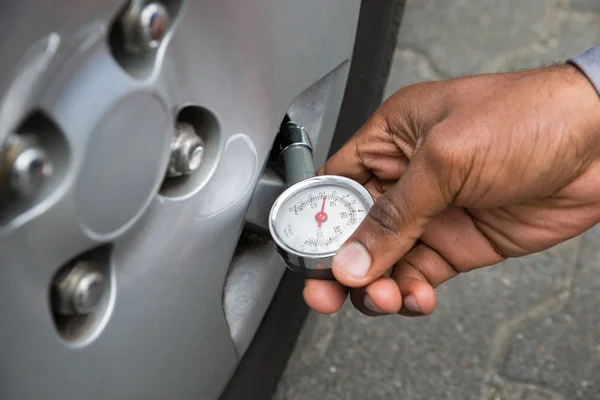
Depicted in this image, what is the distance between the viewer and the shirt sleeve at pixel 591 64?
1038 millimetres

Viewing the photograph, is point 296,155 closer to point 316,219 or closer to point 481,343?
Result: point 316,219

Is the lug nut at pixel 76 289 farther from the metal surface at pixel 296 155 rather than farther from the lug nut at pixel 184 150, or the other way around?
the metal surface at pixel 296 155

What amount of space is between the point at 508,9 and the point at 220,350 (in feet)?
5.38

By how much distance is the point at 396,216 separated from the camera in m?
0.97

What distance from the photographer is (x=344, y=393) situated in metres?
1.61

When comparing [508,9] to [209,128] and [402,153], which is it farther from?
[209,128]

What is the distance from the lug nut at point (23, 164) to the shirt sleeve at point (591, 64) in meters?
0.76

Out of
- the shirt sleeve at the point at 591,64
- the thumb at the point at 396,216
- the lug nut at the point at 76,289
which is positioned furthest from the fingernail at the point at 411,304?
the lug nut at the point at 76,289

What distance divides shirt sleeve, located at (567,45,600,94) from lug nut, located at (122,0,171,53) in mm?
620

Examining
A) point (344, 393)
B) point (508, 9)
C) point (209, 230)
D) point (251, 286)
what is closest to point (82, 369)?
point (209, 230)

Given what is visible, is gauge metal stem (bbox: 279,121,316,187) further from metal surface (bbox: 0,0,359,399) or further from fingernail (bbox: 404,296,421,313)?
fingernail (bbox: 404,296,421,313)

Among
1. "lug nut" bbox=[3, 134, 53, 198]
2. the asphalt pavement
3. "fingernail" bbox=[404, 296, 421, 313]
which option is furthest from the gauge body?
the asphalt pavement

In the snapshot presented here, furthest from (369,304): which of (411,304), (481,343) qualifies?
(481,343)

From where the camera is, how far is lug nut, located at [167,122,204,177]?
0.81 metres
